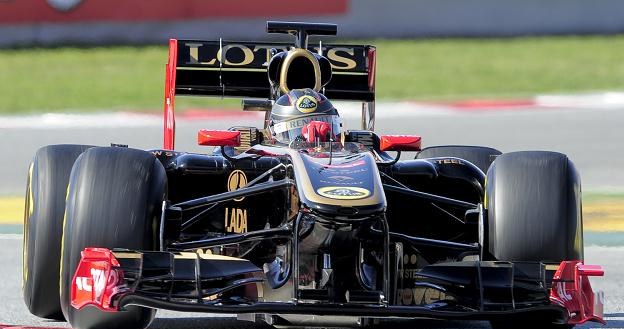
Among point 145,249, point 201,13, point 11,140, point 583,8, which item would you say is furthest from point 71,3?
point 145,249

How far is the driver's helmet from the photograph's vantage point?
26.9 feet

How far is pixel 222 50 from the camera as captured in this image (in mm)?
9828

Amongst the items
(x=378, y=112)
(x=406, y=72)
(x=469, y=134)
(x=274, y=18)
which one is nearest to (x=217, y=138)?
(x=469, y=134)

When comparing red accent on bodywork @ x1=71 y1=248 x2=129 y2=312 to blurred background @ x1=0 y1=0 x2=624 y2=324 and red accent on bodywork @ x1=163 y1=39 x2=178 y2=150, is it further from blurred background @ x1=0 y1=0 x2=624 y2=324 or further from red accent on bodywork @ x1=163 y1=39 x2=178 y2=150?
blurred background @ x1=0 y1=0 x2=624 y2=324

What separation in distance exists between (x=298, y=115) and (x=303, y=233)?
5.53ft

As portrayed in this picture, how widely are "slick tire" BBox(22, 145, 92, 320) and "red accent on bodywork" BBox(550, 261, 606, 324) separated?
2.59 m

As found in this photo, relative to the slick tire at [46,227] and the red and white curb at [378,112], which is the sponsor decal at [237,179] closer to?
the slick tire at [46,227]

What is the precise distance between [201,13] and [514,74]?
4.68 m

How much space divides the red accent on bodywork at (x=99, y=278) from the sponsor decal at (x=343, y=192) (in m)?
1.00

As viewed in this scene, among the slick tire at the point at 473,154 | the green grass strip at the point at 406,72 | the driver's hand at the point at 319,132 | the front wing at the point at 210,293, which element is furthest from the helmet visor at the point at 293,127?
the green grass strip at the point at 406,72

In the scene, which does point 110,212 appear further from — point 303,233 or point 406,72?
point 406,72

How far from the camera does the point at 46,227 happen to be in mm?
7500

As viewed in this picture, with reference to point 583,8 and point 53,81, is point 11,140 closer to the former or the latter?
point 53,81

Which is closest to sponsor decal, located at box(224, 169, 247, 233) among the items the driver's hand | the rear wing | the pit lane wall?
the driver's hand
